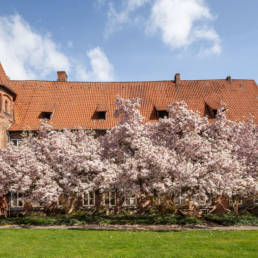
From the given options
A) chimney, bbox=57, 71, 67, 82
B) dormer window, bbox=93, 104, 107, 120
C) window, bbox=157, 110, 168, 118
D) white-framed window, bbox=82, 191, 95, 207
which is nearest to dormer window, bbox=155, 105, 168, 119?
window, bbox=157, 110, 168, 118

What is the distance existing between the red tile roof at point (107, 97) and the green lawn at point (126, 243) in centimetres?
1354

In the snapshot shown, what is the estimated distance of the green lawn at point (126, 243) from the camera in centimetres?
1035

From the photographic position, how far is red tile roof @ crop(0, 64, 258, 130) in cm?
2747

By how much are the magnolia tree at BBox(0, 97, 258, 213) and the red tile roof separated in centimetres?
773

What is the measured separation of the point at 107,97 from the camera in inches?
1179

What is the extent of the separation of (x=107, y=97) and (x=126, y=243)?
19.6m

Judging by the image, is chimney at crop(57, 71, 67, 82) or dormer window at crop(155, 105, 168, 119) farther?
chimney at crop(57, 71, 67, 82)

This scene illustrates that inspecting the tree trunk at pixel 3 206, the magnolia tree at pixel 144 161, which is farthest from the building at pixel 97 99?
the magnolia tree at pixel 144 161

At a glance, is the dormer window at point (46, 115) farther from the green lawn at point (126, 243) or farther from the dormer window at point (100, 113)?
the green lawn at point (126, 243)

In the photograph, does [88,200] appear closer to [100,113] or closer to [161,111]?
[100,113]

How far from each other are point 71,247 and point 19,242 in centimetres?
272

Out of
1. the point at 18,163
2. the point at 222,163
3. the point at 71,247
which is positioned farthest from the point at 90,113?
the point at 71,247

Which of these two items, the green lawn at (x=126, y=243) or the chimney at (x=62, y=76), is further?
the chimney at (x=62, y=76)

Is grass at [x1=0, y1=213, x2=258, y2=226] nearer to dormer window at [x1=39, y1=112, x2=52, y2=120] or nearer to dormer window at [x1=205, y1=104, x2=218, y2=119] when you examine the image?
dormer window at [x1=39, y1=112, x2=52, y2=120]
